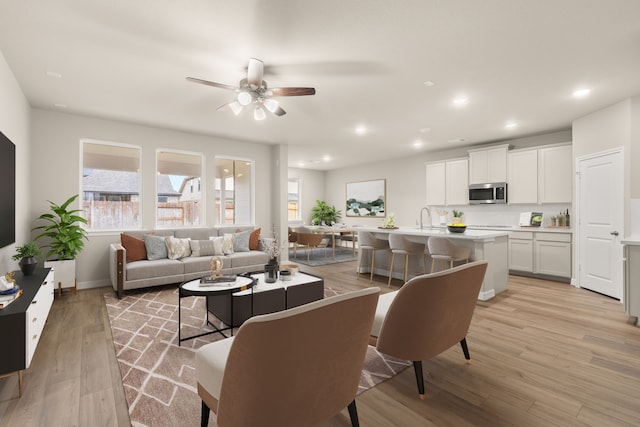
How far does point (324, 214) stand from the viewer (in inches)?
392

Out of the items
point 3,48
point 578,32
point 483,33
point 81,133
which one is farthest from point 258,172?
point 578,32

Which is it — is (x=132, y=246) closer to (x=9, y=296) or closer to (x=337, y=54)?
(x=9, y=296)

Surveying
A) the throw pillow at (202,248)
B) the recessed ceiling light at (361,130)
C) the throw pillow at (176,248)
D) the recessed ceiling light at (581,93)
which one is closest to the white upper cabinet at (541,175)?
the recessed ceiling light at (581,93)

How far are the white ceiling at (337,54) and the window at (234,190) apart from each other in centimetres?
179

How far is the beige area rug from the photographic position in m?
1.83

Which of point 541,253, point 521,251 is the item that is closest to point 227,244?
point 521,251

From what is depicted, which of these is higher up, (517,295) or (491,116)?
(491,116)

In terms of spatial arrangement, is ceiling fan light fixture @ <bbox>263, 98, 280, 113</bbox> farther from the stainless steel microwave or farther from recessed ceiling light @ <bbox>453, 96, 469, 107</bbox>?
the stainless steel microwave

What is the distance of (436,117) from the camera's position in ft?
15.8

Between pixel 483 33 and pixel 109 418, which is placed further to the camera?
pixel 483 33

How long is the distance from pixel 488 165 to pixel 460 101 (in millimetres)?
2723

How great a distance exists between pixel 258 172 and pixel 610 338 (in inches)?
236

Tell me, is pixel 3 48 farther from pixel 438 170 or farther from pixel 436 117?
pixel 438 170

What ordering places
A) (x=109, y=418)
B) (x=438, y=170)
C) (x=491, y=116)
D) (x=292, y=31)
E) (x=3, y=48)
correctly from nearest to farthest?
(x=109, y=418) < (x=292, y=31) < (x=3, y=48) < (x=491, y=116) < (x=438, y=170)
